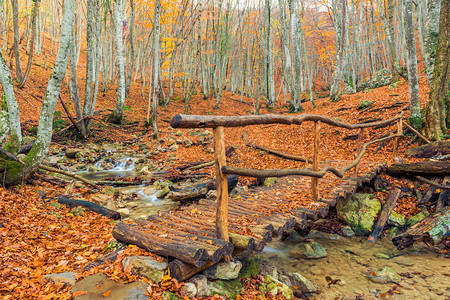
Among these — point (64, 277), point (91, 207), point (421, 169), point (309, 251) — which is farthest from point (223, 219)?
point (421, 169)

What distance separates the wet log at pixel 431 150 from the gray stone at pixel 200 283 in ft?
23.9

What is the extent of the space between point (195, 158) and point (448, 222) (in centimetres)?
910

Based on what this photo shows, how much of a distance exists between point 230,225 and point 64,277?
1997 mm

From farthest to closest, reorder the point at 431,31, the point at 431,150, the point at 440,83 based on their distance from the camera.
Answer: the point at 431,31
the point at 440,83
the point at 431,150

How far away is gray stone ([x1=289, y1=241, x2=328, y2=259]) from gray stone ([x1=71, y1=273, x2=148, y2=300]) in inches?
136

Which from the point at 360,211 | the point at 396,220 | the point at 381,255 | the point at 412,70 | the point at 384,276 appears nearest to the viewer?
the point at 384,276

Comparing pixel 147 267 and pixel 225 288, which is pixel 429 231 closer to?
pixel 225 288

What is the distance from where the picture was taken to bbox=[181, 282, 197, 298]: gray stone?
2.57m

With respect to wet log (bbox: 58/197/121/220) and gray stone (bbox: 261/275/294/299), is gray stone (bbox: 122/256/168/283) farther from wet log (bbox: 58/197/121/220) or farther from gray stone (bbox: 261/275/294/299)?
wet log (bbox: 58/197/121/220)

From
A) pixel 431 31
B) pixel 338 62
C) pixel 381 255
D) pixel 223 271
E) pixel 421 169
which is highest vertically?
pixel 338 62

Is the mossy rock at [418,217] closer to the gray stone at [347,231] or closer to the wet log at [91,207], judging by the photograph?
the gray stone at [347,231]

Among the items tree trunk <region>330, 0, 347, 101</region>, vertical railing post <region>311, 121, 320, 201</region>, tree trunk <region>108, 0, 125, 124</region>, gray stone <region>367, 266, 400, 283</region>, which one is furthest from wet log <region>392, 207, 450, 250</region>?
tree trunk <region>108, 0, 125, 124</region>

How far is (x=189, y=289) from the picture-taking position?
102 inches

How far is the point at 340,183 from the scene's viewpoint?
18.7ft
